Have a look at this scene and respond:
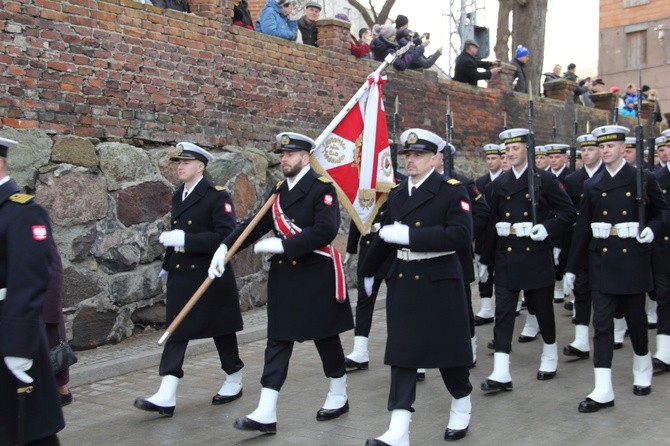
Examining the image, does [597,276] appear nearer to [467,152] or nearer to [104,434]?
[104,434]

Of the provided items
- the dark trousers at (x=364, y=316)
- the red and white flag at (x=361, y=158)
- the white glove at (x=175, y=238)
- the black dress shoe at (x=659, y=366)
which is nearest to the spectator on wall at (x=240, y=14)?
the red and white flag at (x=361, y=158)

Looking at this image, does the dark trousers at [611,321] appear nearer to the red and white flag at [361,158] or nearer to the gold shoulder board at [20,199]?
the red and white flag at [361,158]

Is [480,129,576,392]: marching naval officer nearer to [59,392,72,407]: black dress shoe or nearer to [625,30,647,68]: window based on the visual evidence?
[59,392,72,407]: black dress shoe

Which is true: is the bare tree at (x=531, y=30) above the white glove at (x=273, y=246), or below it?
above

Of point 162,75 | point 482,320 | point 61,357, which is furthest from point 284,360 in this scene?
point 482,320

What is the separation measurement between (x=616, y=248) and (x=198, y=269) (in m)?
3.21

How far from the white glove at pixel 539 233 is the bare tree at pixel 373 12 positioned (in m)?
18.9

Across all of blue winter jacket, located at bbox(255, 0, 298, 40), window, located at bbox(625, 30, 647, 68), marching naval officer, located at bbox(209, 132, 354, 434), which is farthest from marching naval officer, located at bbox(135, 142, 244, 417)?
window, located at bbox(625, 30, 647, 68)

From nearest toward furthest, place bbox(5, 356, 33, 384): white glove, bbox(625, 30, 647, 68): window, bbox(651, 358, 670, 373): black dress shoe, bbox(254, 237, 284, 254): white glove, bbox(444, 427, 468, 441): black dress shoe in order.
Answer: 1. bbox(5, 356, 33, 384): white glove
2. bbox(444, 427, 468, 441): black dress shoe
3. bbox(254, 237, 284, 254): white glove
4. bbox(651, 358, 670, 373): black dress shoe
5. bbox(625, 30, 647, 68): window

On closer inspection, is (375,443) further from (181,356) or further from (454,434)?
(181,356)

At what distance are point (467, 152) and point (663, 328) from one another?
7.81 m

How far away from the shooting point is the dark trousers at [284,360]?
6277mm

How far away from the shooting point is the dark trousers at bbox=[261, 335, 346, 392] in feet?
20.6

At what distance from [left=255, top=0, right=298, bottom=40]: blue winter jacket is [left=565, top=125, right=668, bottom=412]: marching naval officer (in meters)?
5.49
